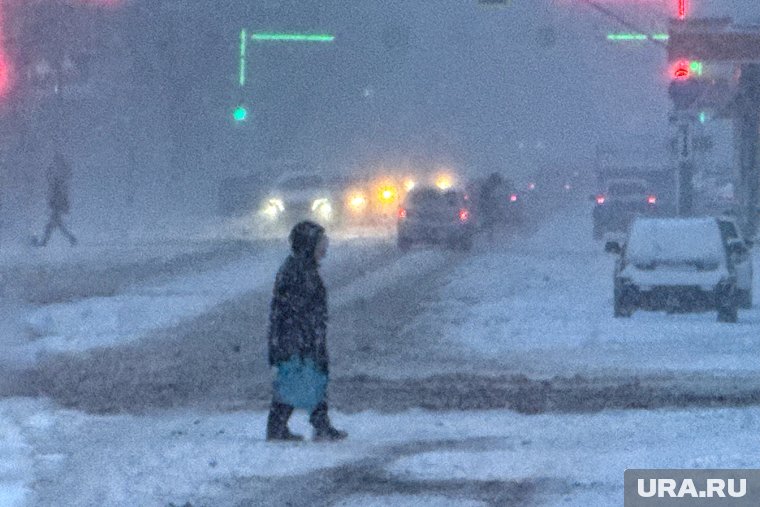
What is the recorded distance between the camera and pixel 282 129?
277 feet

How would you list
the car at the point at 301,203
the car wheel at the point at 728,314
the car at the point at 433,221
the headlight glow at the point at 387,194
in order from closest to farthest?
the car wheel at the point at 728,314 → the car at the point at 433,221 → the car at the point at 301,203 → the headlight glow at the point at 387,194

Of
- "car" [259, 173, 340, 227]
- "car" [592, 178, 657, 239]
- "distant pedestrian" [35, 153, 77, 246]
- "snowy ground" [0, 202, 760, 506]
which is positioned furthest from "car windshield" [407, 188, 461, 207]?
"snowy ground" [0, 202, 760, 506]

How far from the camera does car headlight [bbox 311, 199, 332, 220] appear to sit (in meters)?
49.3

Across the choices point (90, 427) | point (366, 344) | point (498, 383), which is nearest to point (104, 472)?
point (90, 427)

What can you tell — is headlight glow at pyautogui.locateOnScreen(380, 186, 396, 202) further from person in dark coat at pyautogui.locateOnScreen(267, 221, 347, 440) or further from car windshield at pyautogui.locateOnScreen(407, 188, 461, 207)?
person in dark coat at pyautogui.locateOnScreen(267, 221, 347, 440)

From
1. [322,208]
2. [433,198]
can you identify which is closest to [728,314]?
[433,198]

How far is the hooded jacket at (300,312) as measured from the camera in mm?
11820

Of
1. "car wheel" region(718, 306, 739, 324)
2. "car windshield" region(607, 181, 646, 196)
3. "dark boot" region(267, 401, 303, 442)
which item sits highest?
"car windshield" region(607, 181, 646, 196)

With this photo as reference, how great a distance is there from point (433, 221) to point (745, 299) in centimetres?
1616

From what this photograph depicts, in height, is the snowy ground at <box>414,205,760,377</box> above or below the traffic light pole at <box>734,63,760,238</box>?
below

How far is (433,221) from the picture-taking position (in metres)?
39.7

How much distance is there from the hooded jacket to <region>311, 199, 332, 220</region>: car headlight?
37.3 metres

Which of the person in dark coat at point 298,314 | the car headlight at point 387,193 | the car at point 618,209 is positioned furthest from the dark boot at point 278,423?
the car headlight at point 387,193

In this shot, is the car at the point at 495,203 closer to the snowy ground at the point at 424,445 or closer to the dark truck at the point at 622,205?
the dark truck at the point at 622,205
